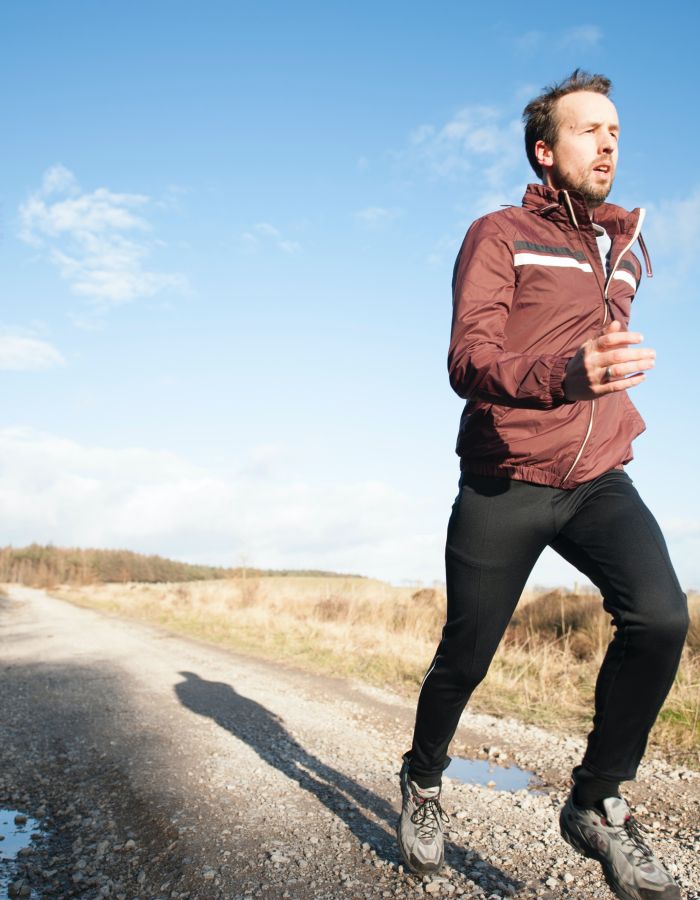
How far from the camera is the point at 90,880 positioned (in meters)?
2.55

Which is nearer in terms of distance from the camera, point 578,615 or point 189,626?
point 578,615

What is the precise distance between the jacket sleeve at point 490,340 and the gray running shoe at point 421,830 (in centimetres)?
155

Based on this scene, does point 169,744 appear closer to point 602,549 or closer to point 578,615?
point 602,549

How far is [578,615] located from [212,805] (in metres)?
9.27

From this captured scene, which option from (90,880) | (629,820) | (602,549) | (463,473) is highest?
(463,473)

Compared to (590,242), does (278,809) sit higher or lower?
lower

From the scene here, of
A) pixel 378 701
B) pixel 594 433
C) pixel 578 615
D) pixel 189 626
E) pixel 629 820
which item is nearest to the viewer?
pixel 629 820

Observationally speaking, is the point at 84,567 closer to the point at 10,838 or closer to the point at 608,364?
the point at 10,838

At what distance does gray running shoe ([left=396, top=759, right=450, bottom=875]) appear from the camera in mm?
2510

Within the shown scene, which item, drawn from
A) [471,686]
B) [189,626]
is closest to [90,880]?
[471,686]

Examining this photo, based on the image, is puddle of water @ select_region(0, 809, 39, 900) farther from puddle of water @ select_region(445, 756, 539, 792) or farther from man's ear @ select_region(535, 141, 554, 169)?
man's ear @ select_region(535, 141, 554, 169)

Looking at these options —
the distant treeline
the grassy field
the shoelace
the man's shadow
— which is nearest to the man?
the shoelace

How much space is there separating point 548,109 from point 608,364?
5.05 feet

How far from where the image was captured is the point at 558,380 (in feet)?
5.83
